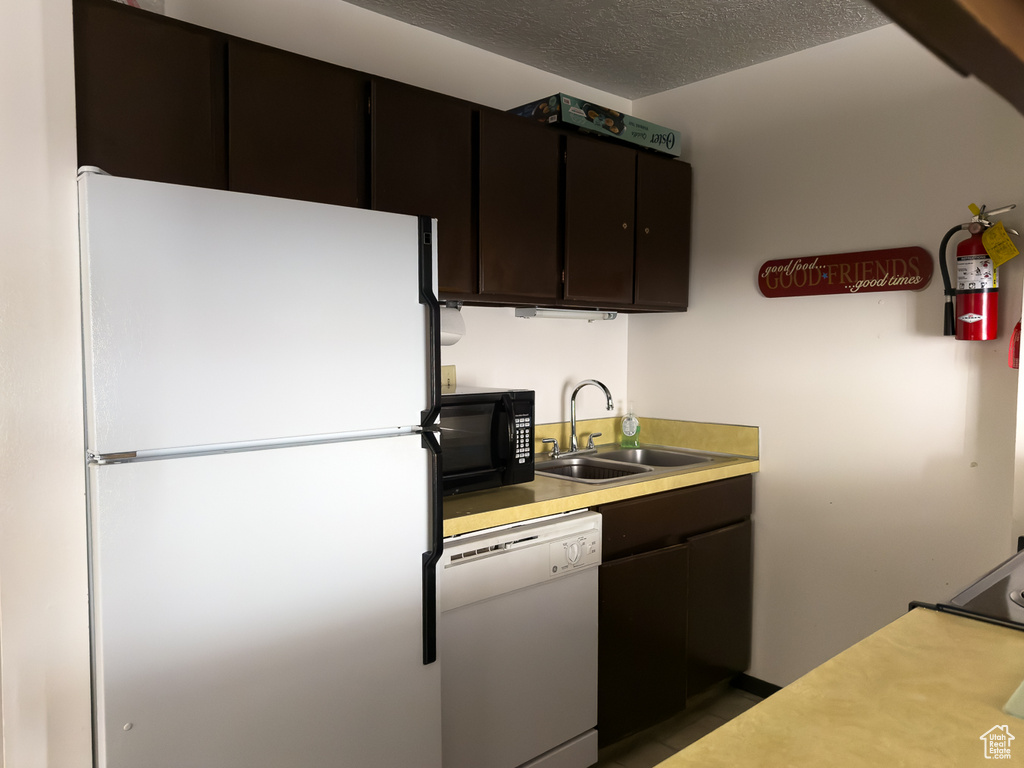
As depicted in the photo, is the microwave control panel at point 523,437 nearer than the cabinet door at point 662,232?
Yes

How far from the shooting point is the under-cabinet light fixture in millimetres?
2807

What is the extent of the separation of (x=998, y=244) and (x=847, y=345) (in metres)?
0.60

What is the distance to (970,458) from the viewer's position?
237 cm

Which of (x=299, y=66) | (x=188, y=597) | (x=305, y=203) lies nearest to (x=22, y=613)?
(x=188, y=597)

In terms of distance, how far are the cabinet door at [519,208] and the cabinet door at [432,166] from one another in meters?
0.06

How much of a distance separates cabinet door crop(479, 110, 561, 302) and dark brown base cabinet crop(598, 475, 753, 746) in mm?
844

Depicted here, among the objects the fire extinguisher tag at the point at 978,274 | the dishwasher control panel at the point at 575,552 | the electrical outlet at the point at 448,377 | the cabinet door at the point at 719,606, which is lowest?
the cabinet door at the point at 719,606

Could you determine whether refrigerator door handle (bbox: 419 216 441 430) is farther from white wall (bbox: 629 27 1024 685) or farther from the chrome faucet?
white wall (bbox: 629 27 1024 685)

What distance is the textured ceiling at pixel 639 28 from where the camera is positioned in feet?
7.80

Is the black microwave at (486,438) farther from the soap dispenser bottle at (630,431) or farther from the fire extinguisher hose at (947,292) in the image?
the fire extinguisher hose at (947,292)

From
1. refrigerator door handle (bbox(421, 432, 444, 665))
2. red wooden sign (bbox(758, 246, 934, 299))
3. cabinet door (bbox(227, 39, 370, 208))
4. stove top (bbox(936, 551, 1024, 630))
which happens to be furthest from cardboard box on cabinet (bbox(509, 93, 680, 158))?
stove top (bbox(936, 551, 1024, 630))

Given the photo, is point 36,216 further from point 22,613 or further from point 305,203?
point 22,613

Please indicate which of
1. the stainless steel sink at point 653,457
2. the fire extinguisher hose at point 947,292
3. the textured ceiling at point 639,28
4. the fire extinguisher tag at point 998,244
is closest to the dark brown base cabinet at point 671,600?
the stainless steel sink at point 653,457

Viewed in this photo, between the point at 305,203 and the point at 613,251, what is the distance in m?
1.48
